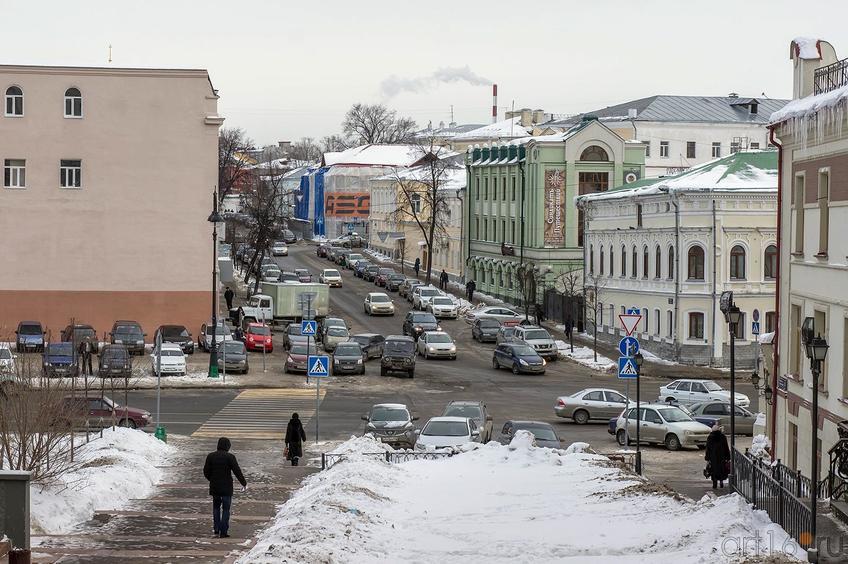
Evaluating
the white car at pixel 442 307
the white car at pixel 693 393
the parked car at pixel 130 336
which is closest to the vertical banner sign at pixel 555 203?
the white car at pixel 442 307

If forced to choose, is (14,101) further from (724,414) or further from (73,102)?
(724,414)

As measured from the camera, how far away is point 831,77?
1068 inches

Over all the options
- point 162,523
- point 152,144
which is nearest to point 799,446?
point 162,523

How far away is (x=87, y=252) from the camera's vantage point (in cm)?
6278

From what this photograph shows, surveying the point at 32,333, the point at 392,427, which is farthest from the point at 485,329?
the point at 392,427

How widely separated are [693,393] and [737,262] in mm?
14583

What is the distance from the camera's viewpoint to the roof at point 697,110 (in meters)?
106

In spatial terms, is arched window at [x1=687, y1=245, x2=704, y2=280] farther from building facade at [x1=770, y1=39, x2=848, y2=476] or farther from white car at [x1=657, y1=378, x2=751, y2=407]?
building facade at [x1=770, y1=39, x2=848, y2=476]

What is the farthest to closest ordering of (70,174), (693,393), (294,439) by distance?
(70,174), (693,393), (294,439)

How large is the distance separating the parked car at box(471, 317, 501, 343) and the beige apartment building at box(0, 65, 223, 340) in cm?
1400

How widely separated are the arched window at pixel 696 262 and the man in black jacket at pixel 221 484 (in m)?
41.1

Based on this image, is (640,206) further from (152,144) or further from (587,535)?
(587,535)

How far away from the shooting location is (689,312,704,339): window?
5853 centimetres

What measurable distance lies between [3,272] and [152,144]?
369 inches
